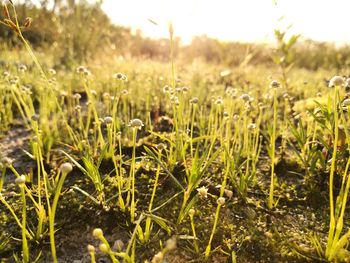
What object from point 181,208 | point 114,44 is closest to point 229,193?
point 181,208

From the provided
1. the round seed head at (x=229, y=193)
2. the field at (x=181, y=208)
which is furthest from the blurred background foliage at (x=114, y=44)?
the round seed head at (x=229, y=193)

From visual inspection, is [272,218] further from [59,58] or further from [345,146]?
[59,58]

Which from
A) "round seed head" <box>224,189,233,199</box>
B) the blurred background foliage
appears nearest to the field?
"round seed head" <box>224,189,233,199</box>

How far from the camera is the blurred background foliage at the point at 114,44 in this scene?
7.48 m

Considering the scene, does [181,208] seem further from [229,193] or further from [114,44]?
[114,44]

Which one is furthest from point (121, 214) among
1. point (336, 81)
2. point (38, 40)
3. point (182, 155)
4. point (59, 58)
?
point (38, 40)

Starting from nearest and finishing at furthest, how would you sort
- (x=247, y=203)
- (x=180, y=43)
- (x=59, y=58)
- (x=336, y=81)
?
(x=336, y=81) < (x=247, y=203) < (x=59, y=58) < (x=180, y=43)

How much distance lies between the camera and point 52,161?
7.55ft

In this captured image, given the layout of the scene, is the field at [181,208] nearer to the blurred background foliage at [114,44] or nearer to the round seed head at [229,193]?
the round seed head at [229,193]

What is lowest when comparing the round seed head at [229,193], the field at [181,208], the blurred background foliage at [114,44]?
the field at [181,208]

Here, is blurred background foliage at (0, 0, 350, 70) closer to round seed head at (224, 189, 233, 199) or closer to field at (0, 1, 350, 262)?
field at (0, 1, 350, 262)

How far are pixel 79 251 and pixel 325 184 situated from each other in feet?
4.35

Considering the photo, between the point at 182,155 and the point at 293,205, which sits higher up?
the point at 182,155

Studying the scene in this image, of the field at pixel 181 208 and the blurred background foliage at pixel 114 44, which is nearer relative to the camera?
the field at pixel 181 208
